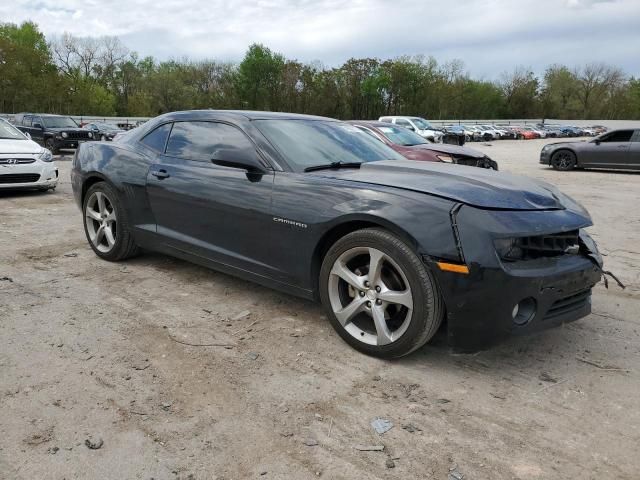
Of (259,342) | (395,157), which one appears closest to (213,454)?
(259,342)

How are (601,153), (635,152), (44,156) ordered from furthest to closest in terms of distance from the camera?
1. (601,153)
2. (635,152)
3. (44,156)

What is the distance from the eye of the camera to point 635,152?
1546 centimetres

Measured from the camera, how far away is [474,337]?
2797mm

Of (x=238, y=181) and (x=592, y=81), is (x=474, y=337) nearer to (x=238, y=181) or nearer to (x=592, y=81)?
(x=238, y=181)

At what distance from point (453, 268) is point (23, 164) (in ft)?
28.6

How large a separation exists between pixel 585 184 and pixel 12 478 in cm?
1348

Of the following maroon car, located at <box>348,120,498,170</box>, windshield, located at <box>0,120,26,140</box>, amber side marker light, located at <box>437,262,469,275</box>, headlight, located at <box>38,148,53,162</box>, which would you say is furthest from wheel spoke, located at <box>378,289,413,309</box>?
windshield, located at <box>0,120,26,140</box>

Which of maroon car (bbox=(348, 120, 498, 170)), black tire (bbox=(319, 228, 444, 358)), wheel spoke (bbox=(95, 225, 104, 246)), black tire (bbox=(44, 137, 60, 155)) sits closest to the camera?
black tire (bbox=(319, 228, 444, 358))

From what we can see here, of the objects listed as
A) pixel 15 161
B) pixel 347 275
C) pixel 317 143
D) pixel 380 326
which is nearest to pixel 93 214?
pixel 317 143

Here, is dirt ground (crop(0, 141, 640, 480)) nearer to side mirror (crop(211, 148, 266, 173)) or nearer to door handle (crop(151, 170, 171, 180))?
door handle (crop(151, 170, 171, 180))

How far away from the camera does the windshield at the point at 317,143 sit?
3744 millimetres

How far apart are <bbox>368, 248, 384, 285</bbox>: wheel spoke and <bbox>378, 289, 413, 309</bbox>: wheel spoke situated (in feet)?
0.29

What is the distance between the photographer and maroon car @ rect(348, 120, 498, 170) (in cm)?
980

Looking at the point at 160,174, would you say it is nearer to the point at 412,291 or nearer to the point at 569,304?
the point at 412,291
